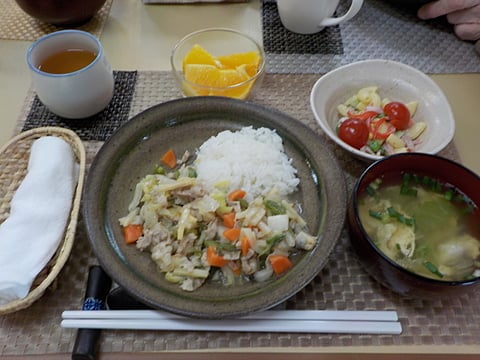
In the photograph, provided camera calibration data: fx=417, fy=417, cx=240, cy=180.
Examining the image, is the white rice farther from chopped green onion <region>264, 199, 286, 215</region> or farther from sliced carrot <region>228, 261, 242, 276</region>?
sliced carrot <region>228, 261, 242, 276</region>

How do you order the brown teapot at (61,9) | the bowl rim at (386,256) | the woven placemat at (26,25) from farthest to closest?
the woven placemat at (26,25)
the brown teapot at (61,9)
the bowl rim at (386,256)

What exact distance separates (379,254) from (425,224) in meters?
0.23

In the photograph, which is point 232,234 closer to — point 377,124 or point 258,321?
point 258,321

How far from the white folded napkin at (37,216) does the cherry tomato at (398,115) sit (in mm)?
1063

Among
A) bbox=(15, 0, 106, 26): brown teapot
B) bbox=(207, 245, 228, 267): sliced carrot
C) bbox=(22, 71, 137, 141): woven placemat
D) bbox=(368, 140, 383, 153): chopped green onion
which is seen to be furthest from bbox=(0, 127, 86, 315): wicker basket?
bbox=(368, 140, 383, 153): chopped green onion

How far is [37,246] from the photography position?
1079mm

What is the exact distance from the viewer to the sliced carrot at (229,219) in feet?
3.79

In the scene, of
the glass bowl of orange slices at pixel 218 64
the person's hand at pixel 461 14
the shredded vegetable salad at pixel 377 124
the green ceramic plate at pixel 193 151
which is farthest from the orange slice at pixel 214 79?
the person's hand at pixel 461 14

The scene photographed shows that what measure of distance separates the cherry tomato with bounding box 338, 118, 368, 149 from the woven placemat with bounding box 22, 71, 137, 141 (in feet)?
2.61

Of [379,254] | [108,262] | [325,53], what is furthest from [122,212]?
[325,53]

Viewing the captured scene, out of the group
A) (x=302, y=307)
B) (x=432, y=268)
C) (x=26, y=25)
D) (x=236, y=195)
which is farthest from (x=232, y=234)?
(x=26, y=25)

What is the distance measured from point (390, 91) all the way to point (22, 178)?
1.30 meters

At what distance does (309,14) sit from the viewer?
5.88ft

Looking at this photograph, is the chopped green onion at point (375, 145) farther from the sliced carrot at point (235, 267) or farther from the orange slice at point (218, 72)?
the sliced carrot at point (235, 267)
